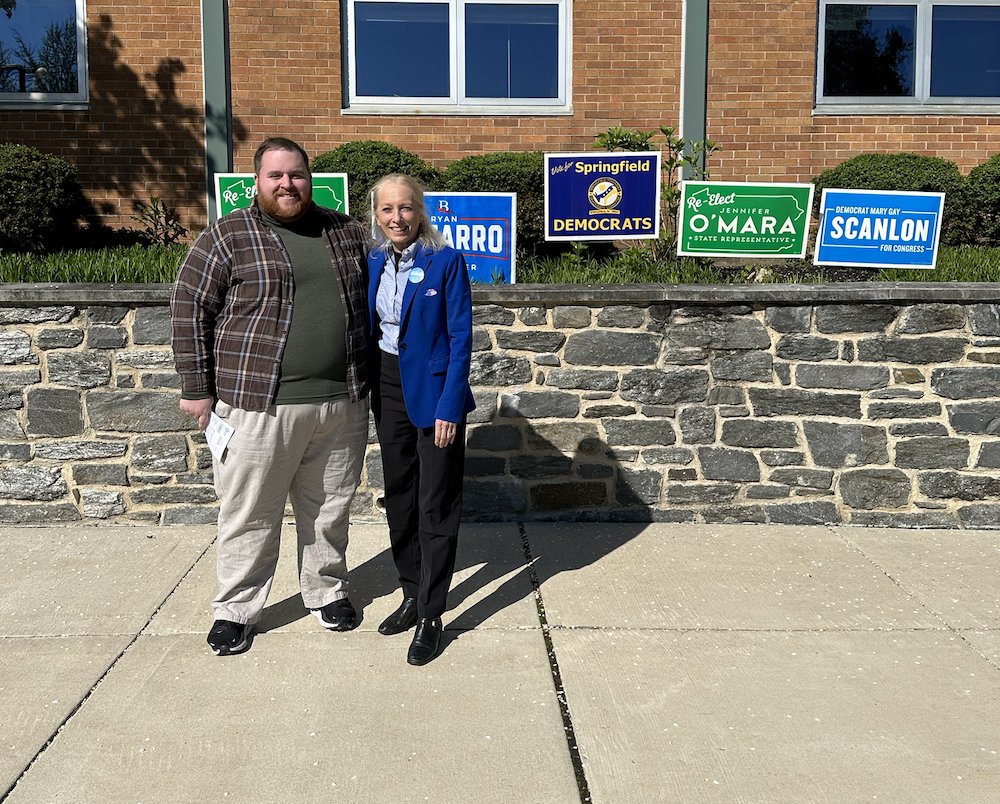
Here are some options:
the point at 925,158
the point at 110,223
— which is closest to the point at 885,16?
the point at 925,158

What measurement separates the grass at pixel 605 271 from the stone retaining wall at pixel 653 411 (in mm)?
451

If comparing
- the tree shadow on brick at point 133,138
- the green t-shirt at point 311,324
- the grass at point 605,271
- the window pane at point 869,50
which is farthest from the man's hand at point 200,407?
the window pane at point 869,50

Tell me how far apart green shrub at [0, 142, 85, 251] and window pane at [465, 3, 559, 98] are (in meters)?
3.64

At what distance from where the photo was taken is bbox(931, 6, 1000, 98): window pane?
947 centimetres

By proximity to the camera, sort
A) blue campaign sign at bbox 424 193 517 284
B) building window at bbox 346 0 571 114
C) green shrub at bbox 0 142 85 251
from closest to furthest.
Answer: blue campaign sign at bbox 424 193 517 284, green shrub at bbox 0 142 85 251, building window at bbox 346 0 571 114

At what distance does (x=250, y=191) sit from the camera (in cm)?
591

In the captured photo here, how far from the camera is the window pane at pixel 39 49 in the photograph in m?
8.98

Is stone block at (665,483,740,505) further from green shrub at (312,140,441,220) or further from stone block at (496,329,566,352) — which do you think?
green shrub at (312,140,441,220)

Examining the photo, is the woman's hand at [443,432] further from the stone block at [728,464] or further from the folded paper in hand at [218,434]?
the stone block at [728,464]

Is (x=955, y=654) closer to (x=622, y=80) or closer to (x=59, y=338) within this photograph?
(x=59, y=338)

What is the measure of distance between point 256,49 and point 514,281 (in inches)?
180

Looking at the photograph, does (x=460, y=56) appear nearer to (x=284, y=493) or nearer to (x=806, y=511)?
(x=806, y=511)

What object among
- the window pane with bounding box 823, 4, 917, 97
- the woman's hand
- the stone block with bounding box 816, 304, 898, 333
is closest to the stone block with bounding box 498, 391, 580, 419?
the stone block with bounding box 816, 304, 898, 333

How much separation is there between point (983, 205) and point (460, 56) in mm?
4786
